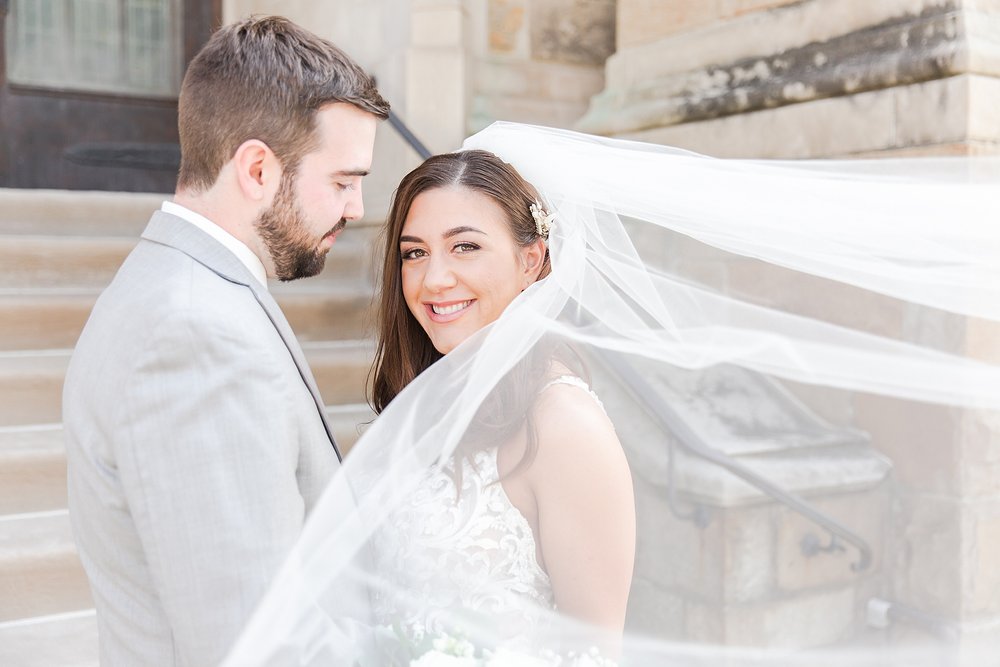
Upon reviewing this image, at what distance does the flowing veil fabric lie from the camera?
4.88 ft

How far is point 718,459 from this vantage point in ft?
8.57

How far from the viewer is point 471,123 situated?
15.1 feet

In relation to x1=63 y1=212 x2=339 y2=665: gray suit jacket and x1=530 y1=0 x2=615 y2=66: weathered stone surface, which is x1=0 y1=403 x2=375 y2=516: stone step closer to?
x1=63 y1=212 x2=339 y2=665: gray suit jacket

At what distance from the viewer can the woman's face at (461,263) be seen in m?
1.97

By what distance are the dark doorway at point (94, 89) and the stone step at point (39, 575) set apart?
9.05ft

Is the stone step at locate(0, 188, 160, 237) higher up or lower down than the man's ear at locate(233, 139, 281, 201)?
lower down

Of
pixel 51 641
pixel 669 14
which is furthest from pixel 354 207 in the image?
pixel 669 14

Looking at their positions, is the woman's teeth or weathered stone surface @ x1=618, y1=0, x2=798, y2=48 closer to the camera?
the woman's teeth

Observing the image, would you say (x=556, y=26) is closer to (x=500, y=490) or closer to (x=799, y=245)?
(x=799, y=245)

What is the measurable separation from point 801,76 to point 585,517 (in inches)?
94.8

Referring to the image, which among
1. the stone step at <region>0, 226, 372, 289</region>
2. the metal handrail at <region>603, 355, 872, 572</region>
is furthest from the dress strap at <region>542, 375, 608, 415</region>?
the stone step at <region>0, 226, 372, 289</region>

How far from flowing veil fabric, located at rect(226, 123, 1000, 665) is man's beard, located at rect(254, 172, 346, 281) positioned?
28 centimetres

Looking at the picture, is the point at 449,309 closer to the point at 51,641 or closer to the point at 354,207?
the point at 354,207

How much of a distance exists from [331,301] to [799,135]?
2.13 meters
